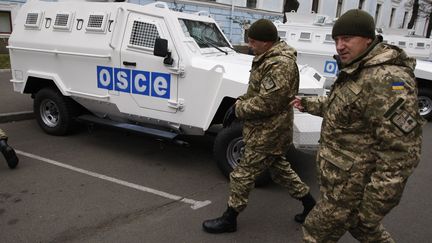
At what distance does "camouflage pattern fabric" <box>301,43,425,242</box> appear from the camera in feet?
6.25

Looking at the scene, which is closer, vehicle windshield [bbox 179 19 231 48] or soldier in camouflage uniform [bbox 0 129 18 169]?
soldier in camouflage uniform [bbox 0 129 18 169]

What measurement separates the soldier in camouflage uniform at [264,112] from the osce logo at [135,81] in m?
1.80

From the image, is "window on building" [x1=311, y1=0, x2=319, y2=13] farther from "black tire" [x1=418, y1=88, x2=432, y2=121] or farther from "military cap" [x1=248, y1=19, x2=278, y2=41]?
"military cap" [x1=248, y1=19, x2=278, y2=41]

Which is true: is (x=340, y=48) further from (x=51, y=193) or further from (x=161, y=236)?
(x=51, y=193)

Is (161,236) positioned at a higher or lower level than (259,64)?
lower

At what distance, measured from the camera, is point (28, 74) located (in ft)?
19.5

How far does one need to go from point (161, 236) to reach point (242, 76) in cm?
200

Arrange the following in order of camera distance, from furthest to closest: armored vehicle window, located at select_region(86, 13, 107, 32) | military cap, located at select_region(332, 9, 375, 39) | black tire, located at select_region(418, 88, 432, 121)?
black tire, located at select_region(418, 88, 432, 121) → armored vehicle window, located at select_region(86, 13, 107, 32) → military cap, located at select_region(332, 9, 375, 39)

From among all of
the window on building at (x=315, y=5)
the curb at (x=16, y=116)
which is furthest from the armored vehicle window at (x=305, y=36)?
the window on building at (x=315, y=5)

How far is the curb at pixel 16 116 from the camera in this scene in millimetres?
6662

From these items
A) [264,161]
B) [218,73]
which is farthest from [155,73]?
[264,161]

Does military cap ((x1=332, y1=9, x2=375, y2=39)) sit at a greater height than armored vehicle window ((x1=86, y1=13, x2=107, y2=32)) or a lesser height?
greater

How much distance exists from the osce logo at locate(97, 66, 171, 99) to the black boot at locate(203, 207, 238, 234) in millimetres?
1905

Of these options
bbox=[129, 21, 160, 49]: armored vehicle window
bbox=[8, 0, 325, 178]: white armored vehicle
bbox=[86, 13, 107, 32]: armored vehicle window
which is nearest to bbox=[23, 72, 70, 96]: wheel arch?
bbox=[8, 0, 325, 178]: white armored vehicle
